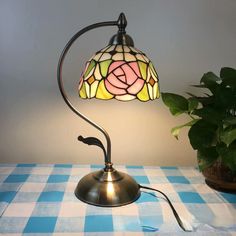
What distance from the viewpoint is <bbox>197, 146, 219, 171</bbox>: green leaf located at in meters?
0.80

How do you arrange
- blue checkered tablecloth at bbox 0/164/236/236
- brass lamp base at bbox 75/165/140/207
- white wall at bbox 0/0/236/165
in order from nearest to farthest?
blue checkered tablecloth at bbox 0/164/236/236
brass lamp base at bbox 75/165/140/207
white wall at bbox 0/0/236/165

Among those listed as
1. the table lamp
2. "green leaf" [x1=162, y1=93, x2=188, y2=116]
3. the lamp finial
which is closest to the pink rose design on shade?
the table lamp

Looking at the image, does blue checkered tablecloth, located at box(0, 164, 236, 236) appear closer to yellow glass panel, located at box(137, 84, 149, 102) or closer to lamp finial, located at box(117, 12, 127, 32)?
yellow glass panel, located at box(137, 84, 149, 102)

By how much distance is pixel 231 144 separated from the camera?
0.76 m

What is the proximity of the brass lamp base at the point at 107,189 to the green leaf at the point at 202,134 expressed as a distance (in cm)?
23

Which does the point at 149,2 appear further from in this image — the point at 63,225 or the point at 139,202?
the point at 63,225

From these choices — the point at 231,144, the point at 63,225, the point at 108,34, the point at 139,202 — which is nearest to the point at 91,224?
the point at 63,225

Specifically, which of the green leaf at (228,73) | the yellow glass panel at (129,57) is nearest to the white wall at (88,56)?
the green leaf at (228,73)

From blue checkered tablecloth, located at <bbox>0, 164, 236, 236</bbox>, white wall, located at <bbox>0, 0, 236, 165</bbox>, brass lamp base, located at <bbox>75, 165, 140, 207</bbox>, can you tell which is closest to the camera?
blue checkered tablecloth, located at <bbox>0, 164, 236, 236</bbox>

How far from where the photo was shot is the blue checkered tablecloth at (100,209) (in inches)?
26.5

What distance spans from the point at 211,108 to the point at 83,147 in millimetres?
549

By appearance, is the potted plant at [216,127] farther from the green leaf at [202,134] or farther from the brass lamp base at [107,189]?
the brass lamp base at [107,189]

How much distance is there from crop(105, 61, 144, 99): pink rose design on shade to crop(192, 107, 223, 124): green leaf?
0.21m

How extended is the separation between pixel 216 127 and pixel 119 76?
1.12 feet
